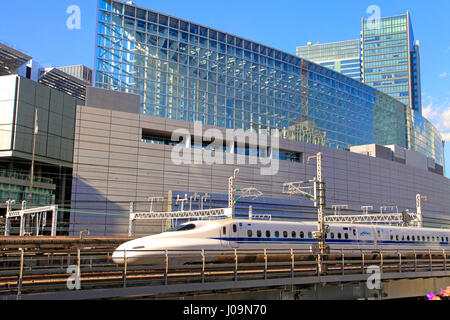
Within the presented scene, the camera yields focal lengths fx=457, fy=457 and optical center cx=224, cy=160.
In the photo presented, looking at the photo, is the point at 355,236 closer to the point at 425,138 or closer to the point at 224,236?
the point at 224,236

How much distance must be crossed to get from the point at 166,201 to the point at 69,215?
1403 centimetres

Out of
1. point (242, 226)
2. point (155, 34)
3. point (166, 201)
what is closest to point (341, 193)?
point (166, 201)

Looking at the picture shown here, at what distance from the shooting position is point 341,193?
95125 mm

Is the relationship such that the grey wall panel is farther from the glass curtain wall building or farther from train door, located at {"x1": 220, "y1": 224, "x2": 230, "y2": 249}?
train door, located at {"x1": 220, "y1": 224, "x2": 230, "y2": 249}

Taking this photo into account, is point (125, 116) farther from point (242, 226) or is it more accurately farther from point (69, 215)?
point (242, 226)

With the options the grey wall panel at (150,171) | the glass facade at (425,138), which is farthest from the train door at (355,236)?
the glass facade at (425,138)

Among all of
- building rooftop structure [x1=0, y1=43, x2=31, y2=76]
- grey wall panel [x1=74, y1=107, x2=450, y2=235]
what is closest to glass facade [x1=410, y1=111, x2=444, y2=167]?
grey wall panel [x1=74, y1=107, x2=450, y2=235]

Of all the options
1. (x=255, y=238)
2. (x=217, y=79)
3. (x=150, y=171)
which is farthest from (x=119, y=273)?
(x=217, y=79)

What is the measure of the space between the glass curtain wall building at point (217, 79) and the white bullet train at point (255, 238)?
4808cm

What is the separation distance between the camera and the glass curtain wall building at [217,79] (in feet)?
259

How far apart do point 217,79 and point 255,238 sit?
202ft

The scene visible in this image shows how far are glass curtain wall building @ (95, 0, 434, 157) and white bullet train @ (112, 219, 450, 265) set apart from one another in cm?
4808
